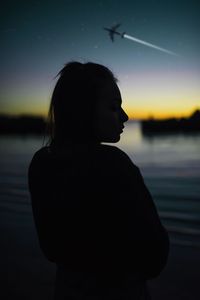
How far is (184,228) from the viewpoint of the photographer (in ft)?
19.0

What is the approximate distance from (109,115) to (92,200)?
25 cm

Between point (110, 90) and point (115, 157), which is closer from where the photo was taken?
point (115, 157)

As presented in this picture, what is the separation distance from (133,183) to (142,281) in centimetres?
35

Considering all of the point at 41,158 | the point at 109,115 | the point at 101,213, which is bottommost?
the point at 101,213

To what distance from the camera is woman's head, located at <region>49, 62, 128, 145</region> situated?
103cm

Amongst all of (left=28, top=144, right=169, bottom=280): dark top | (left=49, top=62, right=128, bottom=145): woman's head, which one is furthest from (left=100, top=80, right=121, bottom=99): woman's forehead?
(left=28, top=144, right=169, bottom=280): dark top

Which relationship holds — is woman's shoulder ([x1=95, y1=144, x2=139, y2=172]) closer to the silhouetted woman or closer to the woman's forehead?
the silhouetted woman

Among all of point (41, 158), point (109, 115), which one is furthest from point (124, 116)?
point (41, 158)

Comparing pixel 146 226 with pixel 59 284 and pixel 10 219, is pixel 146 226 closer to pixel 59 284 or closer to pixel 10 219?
pixel 59 284

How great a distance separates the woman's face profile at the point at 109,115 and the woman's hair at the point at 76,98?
0.05 feet

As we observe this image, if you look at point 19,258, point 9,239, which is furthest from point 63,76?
point 9,239

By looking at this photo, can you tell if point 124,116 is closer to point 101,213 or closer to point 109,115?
point 109,115

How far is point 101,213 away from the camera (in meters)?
0.96

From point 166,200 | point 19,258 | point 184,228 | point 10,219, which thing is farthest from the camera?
point 166,200
